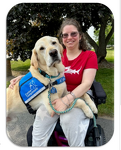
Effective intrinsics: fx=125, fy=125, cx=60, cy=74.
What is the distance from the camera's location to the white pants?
111 cm

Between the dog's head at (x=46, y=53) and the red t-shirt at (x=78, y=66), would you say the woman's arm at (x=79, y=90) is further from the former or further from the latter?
the dog's head at (x=46, y=53)

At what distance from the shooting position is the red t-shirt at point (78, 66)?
1398 millimetres

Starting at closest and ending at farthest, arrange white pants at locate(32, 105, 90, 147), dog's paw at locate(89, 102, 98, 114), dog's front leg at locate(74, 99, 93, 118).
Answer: white pants at locate(32, 105, 90, 147), dog's front leg at locate(74, 99, 93, 118), dog's paw at locate(89, 102, 98, 114)

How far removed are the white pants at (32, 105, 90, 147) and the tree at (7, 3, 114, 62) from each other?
669 mm

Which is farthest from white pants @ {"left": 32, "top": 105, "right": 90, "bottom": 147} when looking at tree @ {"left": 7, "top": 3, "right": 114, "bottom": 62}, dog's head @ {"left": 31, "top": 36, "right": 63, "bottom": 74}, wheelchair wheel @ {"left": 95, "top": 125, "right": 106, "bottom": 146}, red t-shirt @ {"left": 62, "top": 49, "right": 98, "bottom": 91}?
tree @ {"left": 7, "top": 3, "right": 114, "bottom": 62}

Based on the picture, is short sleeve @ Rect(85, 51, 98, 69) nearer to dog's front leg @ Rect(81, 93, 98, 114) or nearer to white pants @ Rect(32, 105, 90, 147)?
dog's front leg @ Rect(81, 93, 98, 114)

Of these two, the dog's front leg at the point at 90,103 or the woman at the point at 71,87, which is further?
the dog's front leg at the point at 90,103

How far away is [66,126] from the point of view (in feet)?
3.65

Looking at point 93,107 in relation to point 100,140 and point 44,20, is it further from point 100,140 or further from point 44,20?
point 44,20

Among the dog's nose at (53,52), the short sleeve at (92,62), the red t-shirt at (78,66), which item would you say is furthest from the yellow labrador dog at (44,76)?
the short sleeve at (92,62)

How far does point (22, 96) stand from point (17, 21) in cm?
75

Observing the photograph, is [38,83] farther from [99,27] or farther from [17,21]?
[99,27]

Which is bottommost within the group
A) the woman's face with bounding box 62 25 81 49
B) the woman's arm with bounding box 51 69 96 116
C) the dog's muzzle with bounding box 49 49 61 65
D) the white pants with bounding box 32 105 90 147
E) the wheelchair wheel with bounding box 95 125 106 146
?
the wheelchair wheel with bounding box 95 125 106 146
